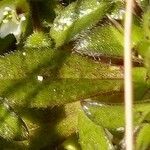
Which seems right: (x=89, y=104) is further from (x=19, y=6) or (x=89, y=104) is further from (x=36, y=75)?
(x=19, y=6)

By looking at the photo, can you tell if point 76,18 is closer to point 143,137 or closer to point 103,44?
point 103,44

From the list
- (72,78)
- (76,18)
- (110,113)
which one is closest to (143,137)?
(110,113)

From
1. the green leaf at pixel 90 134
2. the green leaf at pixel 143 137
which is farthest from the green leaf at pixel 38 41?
the green leaf at pixel 143 137

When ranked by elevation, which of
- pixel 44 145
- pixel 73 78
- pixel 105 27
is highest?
pixel 105 27

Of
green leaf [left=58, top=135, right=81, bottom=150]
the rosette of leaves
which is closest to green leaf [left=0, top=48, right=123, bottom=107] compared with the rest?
the rosette of leaves

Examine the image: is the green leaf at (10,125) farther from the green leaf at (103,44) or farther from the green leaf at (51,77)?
the green leaf at (103,44)

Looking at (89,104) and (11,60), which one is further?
(11,60)

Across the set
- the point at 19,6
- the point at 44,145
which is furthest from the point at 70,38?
the point at 44,145

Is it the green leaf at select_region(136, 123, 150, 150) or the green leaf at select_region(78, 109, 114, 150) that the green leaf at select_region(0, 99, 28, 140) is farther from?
the green leaf at select_region(136, 123, 150, 150)
